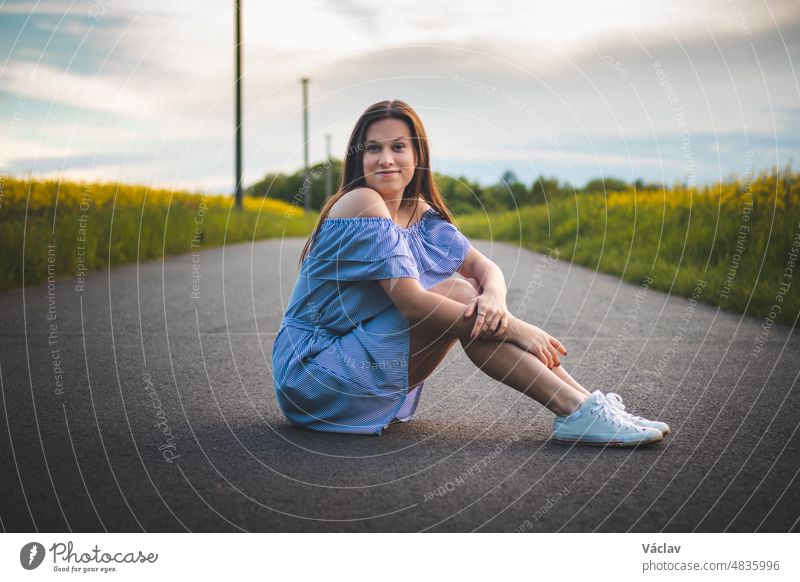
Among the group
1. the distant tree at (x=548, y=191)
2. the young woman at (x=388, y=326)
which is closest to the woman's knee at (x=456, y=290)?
the young woman at (x=388, y=326)

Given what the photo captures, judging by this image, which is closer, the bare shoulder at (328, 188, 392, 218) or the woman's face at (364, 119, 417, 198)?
the bare shoulder at (328, 188, 392, 218)

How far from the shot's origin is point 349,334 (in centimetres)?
286

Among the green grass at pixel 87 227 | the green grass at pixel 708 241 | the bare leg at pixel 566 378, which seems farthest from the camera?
the green grass at pixel 87 227

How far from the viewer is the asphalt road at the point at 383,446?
2.12 m

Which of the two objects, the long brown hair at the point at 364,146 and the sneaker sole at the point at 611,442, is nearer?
the sneaker sole at the point at 611,442

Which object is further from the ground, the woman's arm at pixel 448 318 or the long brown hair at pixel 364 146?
the long brown hair at pixel 364 146

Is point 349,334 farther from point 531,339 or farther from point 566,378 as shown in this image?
point 566,378

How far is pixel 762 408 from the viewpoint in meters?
3.28

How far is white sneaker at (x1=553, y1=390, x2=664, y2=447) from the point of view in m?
2.66

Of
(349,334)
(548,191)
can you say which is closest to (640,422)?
(349,334)

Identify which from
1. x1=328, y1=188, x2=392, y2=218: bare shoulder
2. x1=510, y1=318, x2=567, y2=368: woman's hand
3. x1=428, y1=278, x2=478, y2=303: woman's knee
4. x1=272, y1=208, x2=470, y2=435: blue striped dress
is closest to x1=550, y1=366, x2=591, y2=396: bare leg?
x1=510, y1=318, x2=567, y2=368: woman's hand

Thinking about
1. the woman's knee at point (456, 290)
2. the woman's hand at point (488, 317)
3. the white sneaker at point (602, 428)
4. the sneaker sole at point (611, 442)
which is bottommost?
the sneaker sole at point (611, 442)

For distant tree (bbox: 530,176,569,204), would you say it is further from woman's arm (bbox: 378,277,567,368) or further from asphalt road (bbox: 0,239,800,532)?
woman's arm (bbox: 378,277,567,368)

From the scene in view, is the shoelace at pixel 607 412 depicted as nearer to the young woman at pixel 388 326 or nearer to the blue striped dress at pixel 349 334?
the young woman at pixel 388 326
